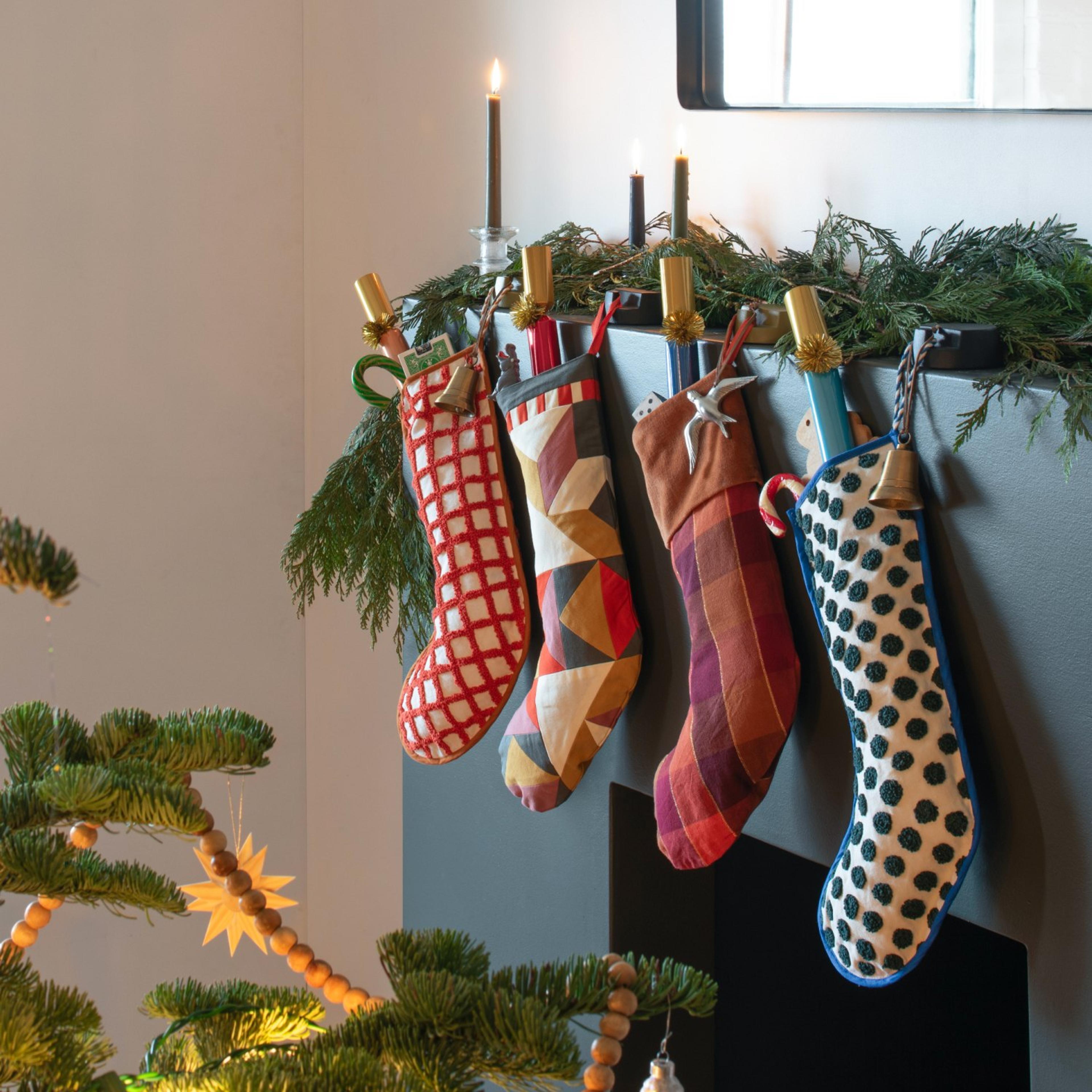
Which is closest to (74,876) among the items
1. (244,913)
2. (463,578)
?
(244,913)

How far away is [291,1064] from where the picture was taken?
0.45 m

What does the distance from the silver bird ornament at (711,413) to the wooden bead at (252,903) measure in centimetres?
44

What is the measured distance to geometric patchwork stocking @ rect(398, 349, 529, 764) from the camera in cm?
109

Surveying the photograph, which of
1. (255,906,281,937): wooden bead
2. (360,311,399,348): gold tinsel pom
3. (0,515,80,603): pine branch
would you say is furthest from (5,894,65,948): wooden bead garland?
(360,311,399,348): gold tinsel pom

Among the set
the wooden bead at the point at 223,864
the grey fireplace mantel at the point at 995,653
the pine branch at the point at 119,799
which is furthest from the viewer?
the grey fireplace mantel at the point at 995,653

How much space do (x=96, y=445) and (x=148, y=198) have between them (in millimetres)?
347

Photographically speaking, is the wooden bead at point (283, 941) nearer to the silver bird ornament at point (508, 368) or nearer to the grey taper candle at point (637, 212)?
the silver bird ornament at point (508, 368)

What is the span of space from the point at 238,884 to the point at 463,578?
49 cm

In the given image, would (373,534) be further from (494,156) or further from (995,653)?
(995,653)

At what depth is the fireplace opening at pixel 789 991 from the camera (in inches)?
45.1

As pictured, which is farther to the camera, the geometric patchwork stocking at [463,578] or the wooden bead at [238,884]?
the geometric patchwork stocking at [463,578]

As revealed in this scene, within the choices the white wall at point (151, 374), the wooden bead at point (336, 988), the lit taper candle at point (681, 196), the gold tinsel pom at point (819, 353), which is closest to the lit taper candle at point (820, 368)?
the gold tinsel pom at point (819, 353)

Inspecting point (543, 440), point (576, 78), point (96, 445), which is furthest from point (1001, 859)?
point (96, 445)

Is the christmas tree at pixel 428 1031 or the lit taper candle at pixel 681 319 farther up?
the lit taper candle at pixel 681 319
